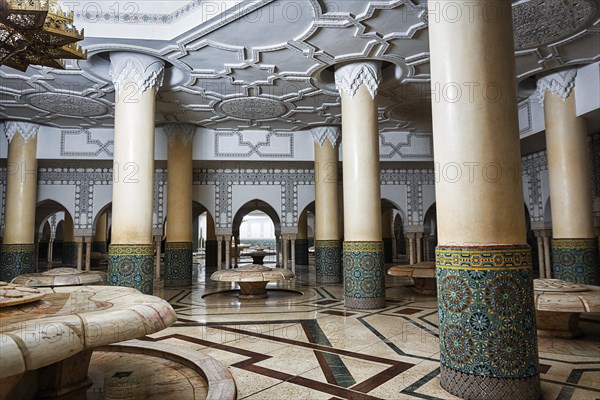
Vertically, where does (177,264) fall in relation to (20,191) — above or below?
below

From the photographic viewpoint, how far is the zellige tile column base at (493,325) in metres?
1.87

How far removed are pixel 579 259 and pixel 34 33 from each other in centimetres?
573

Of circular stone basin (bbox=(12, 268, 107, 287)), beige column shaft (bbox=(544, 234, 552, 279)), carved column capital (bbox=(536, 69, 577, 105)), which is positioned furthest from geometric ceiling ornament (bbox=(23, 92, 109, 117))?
beige column shaft (bbox=(544, 234, 552, 279))

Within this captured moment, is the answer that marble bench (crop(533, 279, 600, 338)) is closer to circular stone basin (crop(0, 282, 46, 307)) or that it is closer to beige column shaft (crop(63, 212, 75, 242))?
circular stone basin (crop(0, 282, 46, 307))

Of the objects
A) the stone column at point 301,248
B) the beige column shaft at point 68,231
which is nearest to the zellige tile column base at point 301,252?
the stone column at point 301,248

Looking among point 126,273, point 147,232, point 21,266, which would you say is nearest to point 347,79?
point 147,232

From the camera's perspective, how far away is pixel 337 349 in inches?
115

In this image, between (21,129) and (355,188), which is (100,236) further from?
(355,188)

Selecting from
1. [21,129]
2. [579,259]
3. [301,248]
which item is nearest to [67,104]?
[21,129]

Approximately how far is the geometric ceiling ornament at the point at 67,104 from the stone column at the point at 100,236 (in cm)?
678

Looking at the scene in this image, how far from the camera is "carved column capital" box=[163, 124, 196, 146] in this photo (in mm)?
7605

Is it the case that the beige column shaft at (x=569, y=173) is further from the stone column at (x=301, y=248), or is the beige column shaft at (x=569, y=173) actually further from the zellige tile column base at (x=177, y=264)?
the stone column at (x=301, y=248)

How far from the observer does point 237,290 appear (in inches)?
249

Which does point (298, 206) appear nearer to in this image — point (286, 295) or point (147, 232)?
point (286, 295)
